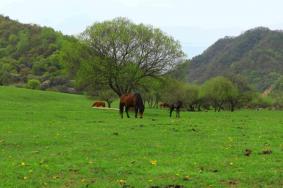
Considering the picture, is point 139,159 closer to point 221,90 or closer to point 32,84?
point 221,90

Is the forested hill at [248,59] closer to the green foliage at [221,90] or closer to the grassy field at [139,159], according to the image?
the green foliage at [221,90]

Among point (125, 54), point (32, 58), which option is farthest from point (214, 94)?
point (32, 58)

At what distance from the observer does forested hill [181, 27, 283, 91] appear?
6417 inches

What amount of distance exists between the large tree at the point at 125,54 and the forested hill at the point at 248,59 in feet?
343

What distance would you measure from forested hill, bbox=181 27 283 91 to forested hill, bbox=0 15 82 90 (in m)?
57.9

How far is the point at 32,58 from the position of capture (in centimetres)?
12056

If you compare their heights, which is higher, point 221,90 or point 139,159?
point 221,90

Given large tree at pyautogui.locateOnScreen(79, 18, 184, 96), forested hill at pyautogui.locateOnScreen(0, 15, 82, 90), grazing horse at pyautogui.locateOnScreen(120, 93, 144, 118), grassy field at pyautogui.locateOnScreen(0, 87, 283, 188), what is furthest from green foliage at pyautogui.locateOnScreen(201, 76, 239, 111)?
grassy field at pyautogui.locateOnScreen(0, 87, 283, 188)

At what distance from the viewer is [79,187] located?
10586mm

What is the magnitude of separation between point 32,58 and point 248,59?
88129 millimetres

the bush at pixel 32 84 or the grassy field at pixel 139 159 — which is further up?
the bush at pixel 32 84

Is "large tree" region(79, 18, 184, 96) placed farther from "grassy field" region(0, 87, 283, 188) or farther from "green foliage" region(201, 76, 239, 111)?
"green foliage" region(201, 76, 239, 111)

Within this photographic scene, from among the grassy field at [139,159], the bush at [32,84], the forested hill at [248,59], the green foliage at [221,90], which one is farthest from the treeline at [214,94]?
the grassy field at [139,159]

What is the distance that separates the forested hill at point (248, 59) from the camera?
16300 cm
